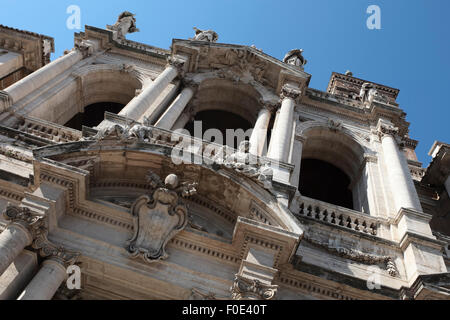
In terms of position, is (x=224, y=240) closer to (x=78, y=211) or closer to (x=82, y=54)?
(x=78, y=211)

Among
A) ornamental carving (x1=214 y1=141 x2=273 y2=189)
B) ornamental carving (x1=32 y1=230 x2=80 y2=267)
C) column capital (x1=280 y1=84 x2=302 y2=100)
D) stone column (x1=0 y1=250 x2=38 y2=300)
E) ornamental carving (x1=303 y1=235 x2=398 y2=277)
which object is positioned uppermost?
column capital (x1=280 y1=84 x2=302 y2=100)

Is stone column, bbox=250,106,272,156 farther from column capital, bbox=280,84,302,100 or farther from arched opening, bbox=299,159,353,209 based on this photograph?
arched opening, bbox=299,159,353,209

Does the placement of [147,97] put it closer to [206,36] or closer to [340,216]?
[206,36]

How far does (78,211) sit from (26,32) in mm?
13181

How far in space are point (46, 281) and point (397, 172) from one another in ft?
36.3

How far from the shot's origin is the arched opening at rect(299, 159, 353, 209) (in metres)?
18.1

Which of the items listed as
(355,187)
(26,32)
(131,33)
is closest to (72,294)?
(355,187)

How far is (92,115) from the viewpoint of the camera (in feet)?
61.6

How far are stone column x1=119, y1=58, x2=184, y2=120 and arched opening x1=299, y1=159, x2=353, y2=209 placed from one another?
6442 millimetres

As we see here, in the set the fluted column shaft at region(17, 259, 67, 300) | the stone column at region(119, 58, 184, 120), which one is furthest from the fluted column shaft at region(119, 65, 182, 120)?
the fluted column shaft at region(17, 259, 67, 300)

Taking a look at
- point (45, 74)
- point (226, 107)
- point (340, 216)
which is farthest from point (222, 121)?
point (340, 216)

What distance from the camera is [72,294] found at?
30.2ft

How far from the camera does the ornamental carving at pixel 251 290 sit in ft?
28.2

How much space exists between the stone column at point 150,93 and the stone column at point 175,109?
2.10 feet
